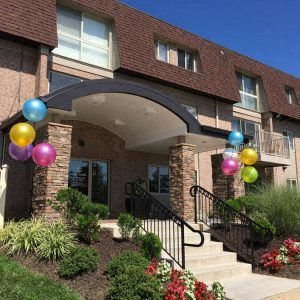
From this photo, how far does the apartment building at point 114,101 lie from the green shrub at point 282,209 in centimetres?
213

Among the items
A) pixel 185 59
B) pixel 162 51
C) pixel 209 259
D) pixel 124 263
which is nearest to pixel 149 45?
pixel 162 51

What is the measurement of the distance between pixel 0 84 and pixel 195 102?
8.90 metres

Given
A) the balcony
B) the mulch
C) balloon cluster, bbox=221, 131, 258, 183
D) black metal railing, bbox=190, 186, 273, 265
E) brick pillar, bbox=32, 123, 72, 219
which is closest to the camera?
the mulch

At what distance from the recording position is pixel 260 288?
805 cm

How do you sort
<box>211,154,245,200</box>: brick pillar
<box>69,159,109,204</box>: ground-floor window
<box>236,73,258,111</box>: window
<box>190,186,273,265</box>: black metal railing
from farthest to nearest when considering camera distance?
<box>236,73,258,111</box>: window, <box>211,154,245,200</box>: brick pillar, <box>69,159,109,204</box>: ground-floor window, <box>190,186,273,265</box>: black metal railing

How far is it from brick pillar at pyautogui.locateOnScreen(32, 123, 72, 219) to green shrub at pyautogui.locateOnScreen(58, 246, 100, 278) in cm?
216

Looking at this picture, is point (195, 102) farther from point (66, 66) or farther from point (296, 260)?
point (296, 260)

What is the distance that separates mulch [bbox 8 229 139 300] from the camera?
645 centimetres

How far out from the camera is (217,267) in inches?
358

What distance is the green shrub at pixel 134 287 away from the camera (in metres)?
5.80

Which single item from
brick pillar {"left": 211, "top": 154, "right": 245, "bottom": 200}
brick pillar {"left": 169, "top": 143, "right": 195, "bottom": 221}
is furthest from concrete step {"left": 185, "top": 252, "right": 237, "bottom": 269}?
brick pillar {"left": 211, "top": 154, "right": 245, "bottom": 200}

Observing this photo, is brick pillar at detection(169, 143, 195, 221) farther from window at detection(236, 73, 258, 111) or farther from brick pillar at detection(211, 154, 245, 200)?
window at detection(236, 73, 258, 111)

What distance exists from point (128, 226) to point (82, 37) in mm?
8821

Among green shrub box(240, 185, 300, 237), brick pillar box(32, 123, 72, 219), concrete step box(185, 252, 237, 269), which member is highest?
brick pillar box(32, 123, 72, 219)
